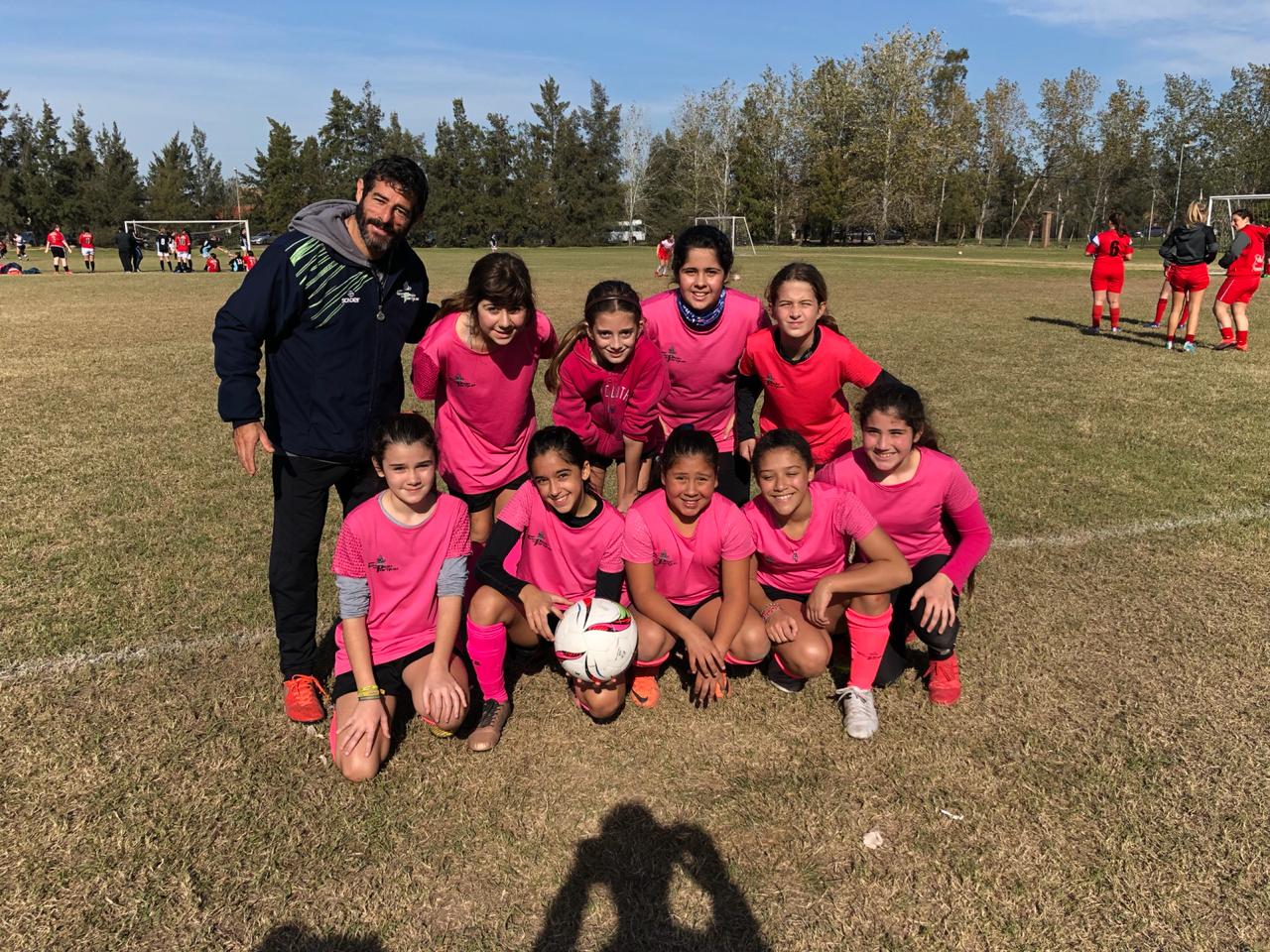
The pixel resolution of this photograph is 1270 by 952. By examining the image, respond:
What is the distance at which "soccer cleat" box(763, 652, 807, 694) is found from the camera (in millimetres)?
3641

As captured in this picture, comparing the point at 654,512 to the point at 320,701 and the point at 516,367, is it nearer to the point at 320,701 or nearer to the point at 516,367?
the point at 516,367

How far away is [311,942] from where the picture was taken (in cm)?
236

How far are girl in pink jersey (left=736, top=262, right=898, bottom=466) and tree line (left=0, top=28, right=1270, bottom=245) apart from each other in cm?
5904

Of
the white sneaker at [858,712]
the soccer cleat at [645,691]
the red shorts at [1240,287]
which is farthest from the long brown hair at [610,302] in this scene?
the red shorts at [1240,287]

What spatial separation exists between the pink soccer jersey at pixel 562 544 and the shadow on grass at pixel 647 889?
1036mm

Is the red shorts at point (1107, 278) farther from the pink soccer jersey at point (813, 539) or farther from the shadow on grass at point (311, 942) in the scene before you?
the shadow on grass at point (311, 942)

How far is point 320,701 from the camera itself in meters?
3.51

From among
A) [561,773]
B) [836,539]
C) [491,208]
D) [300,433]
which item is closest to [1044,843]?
[836,539]

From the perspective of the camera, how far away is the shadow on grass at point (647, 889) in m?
2.38

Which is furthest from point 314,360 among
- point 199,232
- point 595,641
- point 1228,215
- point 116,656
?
point 199,232

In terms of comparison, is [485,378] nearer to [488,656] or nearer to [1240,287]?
[488,656]

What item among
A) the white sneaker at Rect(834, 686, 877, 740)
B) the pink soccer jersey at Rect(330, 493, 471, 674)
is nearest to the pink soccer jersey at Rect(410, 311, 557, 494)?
the pink soccer jersey at Rect(330, 493, 471, 674)

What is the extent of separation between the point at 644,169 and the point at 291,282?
7378cm

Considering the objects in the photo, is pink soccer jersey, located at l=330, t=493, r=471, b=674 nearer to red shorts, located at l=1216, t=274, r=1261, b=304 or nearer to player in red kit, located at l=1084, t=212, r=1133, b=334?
red shorts, located at l=1216, t=274, r=1261, b=304
